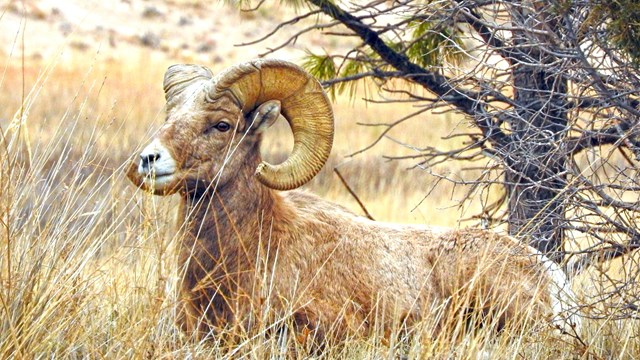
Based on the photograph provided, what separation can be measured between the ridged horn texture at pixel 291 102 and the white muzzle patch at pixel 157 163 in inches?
21.9

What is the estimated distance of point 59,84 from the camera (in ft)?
75.3

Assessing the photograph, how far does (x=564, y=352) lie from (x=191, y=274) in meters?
2.23

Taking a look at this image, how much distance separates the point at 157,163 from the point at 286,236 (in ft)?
3.43

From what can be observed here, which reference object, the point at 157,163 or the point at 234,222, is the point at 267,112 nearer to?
the point at 234,222

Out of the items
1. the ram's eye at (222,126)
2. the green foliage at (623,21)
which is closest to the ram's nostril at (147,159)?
the ram's eye at (222,126)

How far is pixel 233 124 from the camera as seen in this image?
22.7 ft

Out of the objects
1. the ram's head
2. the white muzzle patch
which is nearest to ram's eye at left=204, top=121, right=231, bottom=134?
the ram's head

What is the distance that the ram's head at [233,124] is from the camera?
6574mm

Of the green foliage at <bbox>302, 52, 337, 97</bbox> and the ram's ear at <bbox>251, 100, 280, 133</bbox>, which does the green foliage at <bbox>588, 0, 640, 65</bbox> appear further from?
the green foliage at <bbox>302, 52, 337, 97</bbox>

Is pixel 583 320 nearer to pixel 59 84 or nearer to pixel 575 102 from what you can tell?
pixel 575 102

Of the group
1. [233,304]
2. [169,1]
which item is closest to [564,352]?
[233,304]

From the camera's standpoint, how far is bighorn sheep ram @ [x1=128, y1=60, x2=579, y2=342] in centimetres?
667

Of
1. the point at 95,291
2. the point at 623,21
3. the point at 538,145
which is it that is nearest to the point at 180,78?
the point at 95,291

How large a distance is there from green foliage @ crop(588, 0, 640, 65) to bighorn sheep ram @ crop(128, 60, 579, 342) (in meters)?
1.67
